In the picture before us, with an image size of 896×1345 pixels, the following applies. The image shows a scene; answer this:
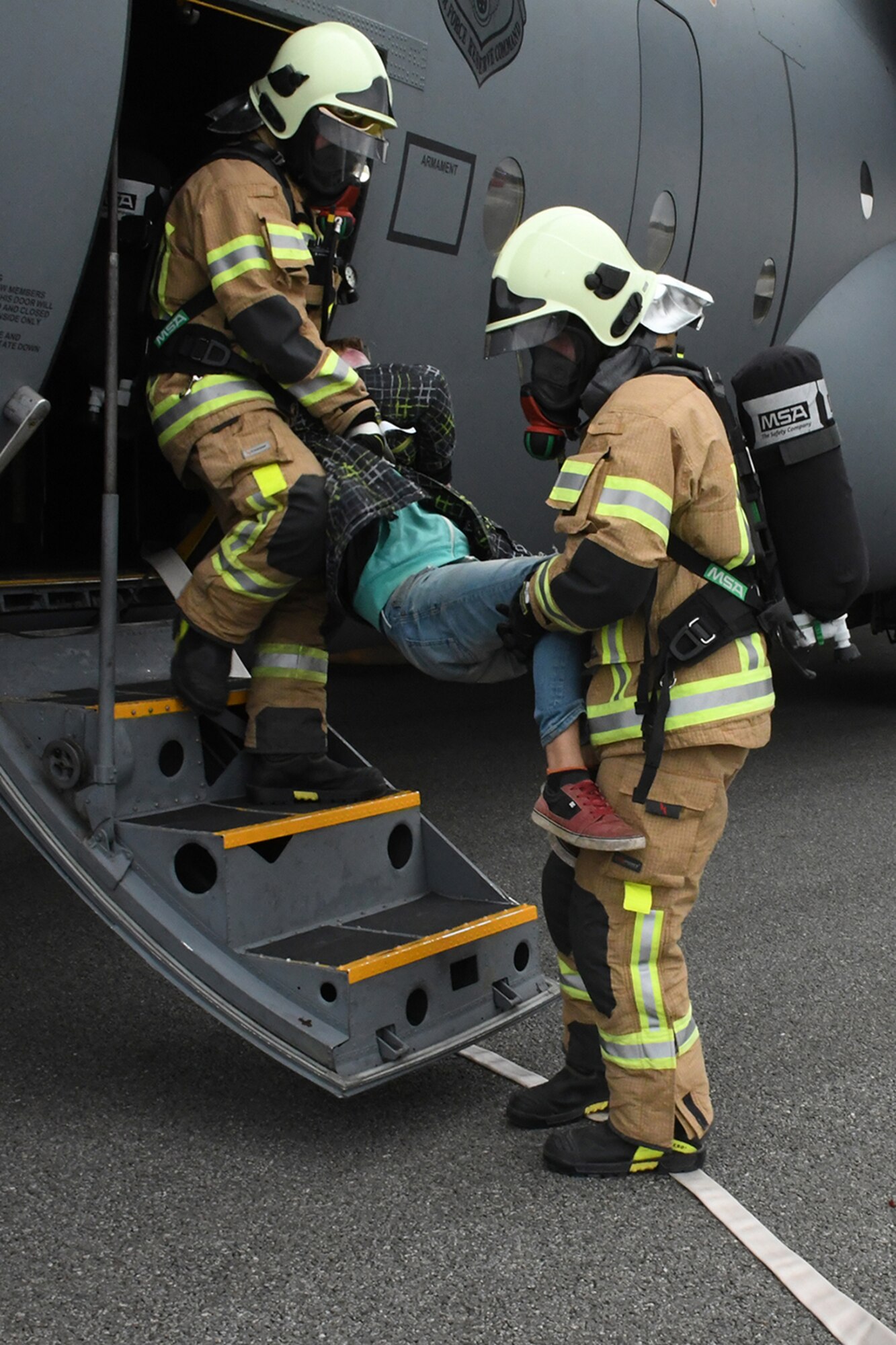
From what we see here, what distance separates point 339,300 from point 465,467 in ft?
3.14

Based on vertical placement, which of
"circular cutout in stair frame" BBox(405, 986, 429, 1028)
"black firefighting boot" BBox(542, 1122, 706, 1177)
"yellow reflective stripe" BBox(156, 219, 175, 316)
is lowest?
"black firefighting boot" BBox(542, 1122, 706, 1177)

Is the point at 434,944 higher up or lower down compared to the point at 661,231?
lower down

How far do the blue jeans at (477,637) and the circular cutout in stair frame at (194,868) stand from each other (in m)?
0.69

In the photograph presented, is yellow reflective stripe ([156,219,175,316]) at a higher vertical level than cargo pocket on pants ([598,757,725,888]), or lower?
higher

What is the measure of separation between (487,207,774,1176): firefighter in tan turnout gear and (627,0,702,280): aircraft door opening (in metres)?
2.40

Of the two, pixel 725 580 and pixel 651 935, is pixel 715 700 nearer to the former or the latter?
pixel 725 580

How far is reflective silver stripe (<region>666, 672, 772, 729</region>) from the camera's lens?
290 cm

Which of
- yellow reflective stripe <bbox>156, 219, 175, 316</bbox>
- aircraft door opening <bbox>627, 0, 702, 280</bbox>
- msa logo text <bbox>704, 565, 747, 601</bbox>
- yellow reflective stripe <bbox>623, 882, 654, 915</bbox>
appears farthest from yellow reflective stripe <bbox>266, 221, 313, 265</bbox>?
aircraft door opening <bbox>627, 0, 702, 280</bbox>

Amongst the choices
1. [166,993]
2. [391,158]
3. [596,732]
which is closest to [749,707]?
[596,732]

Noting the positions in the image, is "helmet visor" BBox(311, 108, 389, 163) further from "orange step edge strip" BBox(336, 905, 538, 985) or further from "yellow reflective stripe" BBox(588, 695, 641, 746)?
"orange step edge strip" BBox(336, 905, 538, 985)

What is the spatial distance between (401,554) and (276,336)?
2.01 ft

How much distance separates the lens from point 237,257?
3486mm

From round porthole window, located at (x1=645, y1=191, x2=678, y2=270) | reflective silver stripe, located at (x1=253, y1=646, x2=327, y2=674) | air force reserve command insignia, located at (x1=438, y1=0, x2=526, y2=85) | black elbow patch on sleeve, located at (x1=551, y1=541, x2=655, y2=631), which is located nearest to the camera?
black elbow patch on sleeve, located at (x1=551, y1=541, x2=655, y2=631)

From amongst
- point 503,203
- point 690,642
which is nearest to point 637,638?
point 690,642
